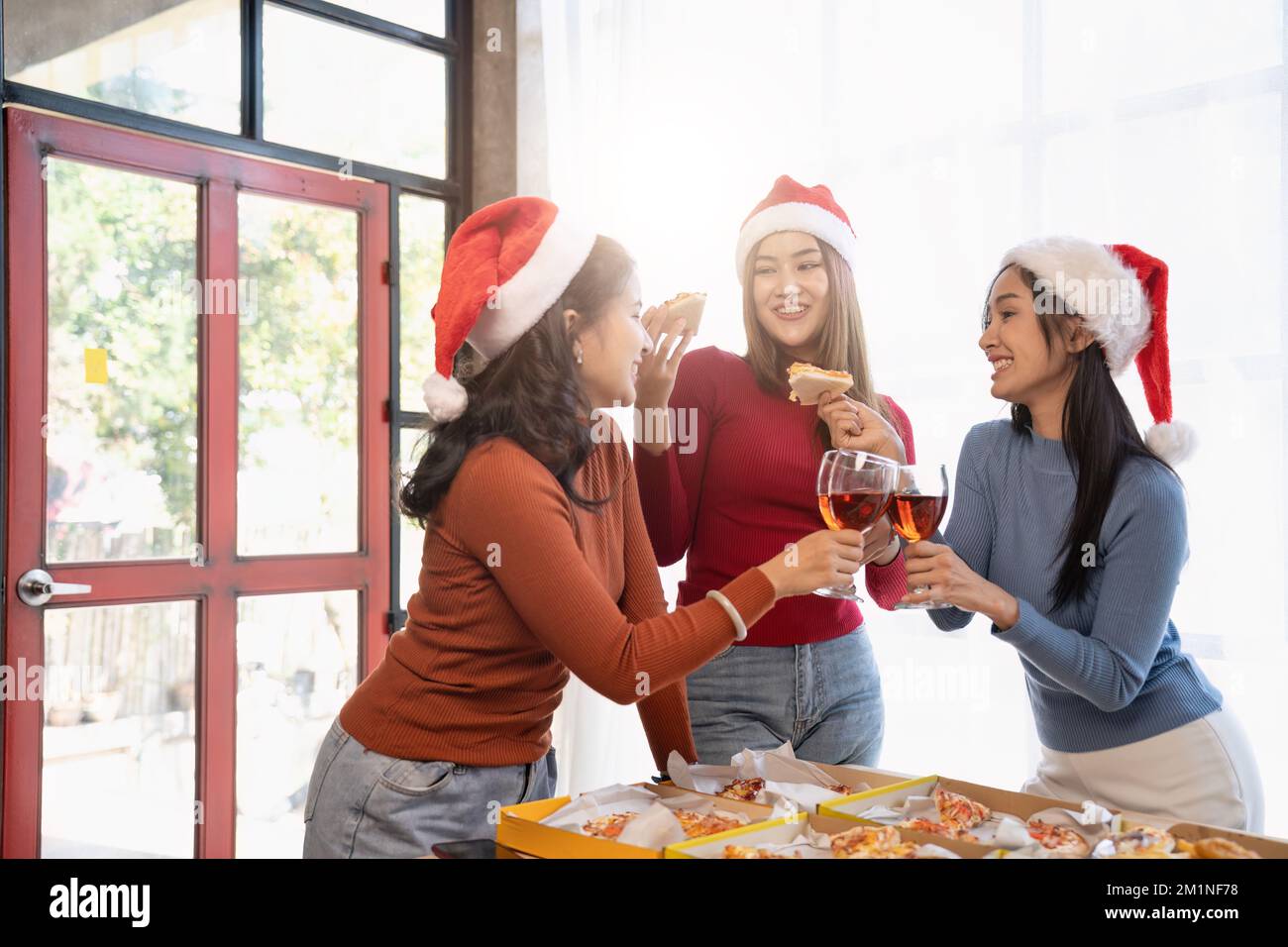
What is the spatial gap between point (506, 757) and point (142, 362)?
2.33m

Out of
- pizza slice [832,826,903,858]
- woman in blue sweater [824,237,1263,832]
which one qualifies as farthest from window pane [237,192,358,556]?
pizza slice [832,826,903,858]

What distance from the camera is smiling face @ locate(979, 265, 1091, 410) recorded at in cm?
167

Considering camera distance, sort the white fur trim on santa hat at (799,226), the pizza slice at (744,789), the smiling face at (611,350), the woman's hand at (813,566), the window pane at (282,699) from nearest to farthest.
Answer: the pizza slice at (744,789), the woman's hand at (813,566), the smiling face at (611,350), the white fur trim on santa hat at (799,226), the window pane at (282,699)

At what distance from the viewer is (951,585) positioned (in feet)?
4.40

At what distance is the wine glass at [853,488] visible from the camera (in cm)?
129

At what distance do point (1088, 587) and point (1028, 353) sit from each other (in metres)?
0.38

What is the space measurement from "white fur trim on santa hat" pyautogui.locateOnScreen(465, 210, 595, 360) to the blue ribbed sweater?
0.69 m

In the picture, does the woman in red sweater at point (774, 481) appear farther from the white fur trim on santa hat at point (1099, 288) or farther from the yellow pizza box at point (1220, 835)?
the yellow pizza box at point (1220, 835)

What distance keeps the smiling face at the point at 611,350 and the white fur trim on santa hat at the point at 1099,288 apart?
25.2 inches

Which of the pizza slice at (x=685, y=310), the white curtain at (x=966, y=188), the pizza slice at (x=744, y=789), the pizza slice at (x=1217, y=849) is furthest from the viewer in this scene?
the white curtain at (x=966, y=188)

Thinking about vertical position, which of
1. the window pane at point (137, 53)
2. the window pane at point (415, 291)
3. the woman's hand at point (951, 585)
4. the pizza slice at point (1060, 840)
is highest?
the window pane at point (137, 53)

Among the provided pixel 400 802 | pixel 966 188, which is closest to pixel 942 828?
pixel 400 802

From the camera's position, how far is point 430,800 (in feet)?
4.67

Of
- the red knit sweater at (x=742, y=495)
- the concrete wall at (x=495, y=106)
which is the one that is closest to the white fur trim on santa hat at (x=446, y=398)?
the red knit sweater at (x=742, y=495)
